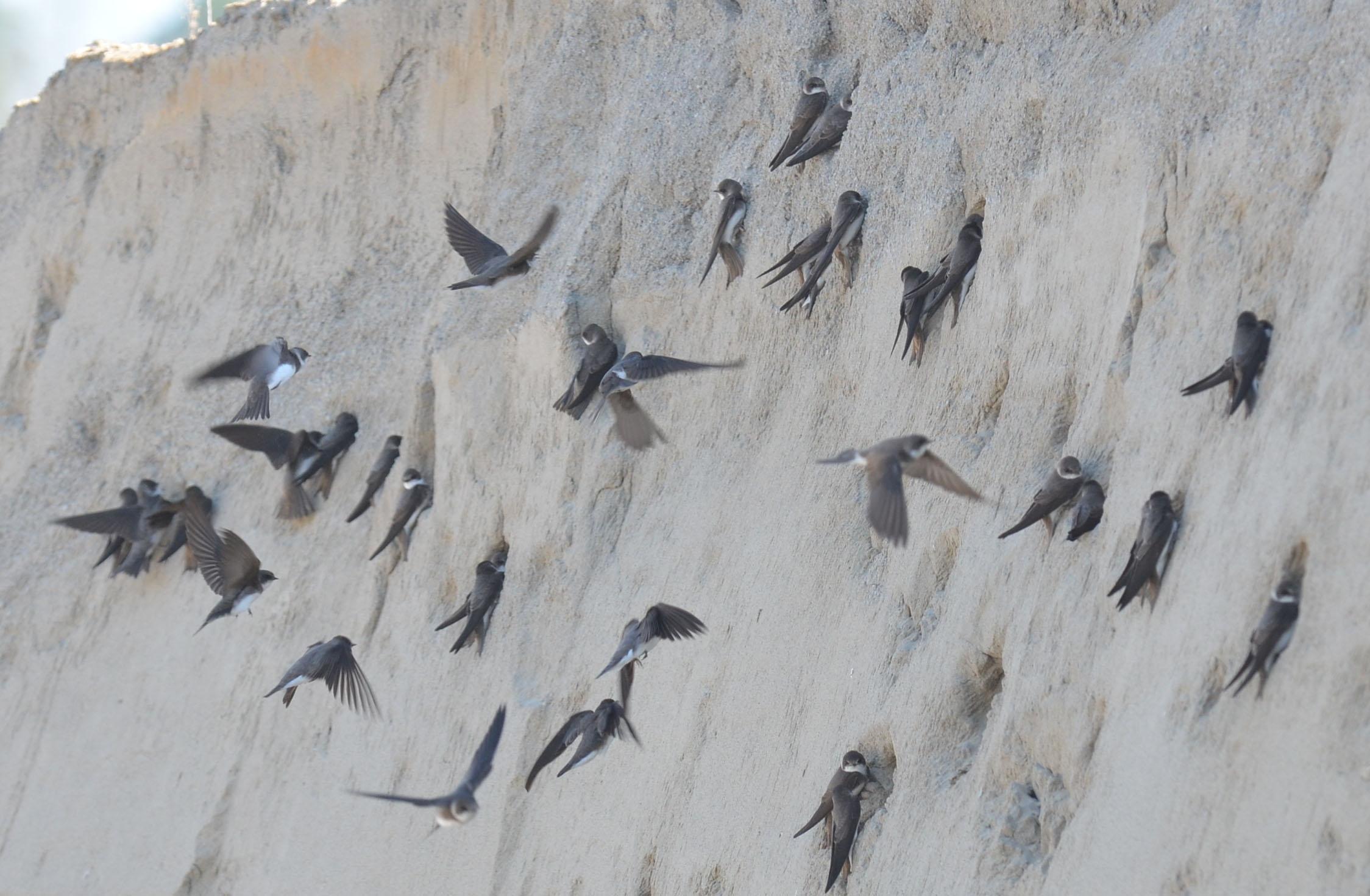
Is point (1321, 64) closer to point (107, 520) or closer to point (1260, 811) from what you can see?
point (1260, 811)

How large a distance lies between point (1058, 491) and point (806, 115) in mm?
1919

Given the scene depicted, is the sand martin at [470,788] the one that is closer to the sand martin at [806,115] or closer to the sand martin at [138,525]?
the sand martin at [806,115]

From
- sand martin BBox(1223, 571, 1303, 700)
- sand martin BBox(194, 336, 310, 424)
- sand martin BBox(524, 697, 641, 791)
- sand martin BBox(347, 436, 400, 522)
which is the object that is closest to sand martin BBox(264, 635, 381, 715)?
sand martin BBox(347, 436, 400, 522)

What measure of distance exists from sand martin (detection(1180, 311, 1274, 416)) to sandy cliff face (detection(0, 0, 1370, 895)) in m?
0.05

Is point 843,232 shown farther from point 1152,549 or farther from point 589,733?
point 1152,549

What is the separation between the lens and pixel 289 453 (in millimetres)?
6941

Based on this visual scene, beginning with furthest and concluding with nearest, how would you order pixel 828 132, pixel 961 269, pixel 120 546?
pixel 120 546
pixel 828 132
pixel 961 269

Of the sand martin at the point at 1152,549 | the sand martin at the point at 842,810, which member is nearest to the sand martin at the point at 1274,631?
the sand martin at the point at 1152,549

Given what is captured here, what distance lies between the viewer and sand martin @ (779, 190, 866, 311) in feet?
17.0

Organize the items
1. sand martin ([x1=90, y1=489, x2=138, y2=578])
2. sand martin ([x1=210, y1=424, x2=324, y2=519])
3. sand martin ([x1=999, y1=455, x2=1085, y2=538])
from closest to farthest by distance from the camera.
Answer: sand martin ([x1=999, y1=455, x2=1085, y2=538]), sand martin ([x1=210, y1=424, x2=324, y2=519]), sand martin ([x1=90, y1=489, x2=138, y2=578])

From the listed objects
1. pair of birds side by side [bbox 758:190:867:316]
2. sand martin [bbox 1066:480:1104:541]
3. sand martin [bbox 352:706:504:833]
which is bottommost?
sand martin [bbox 352:706:504:833]

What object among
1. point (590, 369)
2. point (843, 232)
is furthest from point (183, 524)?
point (843, 232)

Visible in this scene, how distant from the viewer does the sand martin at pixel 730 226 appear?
18.6ft

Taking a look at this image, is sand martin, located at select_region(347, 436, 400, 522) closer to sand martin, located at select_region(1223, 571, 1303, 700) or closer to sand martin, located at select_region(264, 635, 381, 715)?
sand martin, located at select_region(264, 635, 381, 715)
